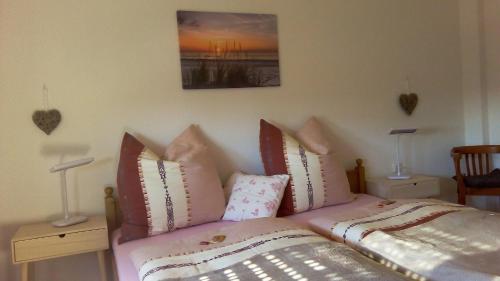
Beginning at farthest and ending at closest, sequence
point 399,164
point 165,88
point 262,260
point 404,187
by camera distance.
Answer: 1. point 399,164
2. point 404,187
3. point 165,88
4. point 262,260

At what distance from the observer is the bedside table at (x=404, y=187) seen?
9.40 ft

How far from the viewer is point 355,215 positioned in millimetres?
2148

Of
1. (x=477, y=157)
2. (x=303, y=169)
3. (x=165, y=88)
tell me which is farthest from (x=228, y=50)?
(x=477, y=157)

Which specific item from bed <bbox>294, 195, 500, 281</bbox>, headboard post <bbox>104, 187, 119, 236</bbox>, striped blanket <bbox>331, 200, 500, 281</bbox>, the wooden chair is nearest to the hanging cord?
headboard post <bbox>104, 187, 119, 236</bbox>

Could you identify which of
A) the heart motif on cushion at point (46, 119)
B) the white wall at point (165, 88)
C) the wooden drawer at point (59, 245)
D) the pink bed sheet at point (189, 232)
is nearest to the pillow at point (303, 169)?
the pink bed sheet at point (189, 232)

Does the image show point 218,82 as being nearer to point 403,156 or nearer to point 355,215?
point 355,215

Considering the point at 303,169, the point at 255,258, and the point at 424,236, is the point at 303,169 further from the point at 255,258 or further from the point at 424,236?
the point at 255,258

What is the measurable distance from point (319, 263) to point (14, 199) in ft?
5.87

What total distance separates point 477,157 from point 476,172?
13cm

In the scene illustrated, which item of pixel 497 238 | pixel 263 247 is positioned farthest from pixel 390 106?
pixel 263 247

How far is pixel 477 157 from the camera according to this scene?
3.46 metres

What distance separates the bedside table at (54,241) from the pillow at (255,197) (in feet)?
2.34

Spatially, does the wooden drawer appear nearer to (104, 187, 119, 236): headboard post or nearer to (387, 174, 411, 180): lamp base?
(104, 187, 119, 236): headboard post

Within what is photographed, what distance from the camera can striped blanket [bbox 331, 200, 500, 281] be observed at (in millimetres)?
1358
